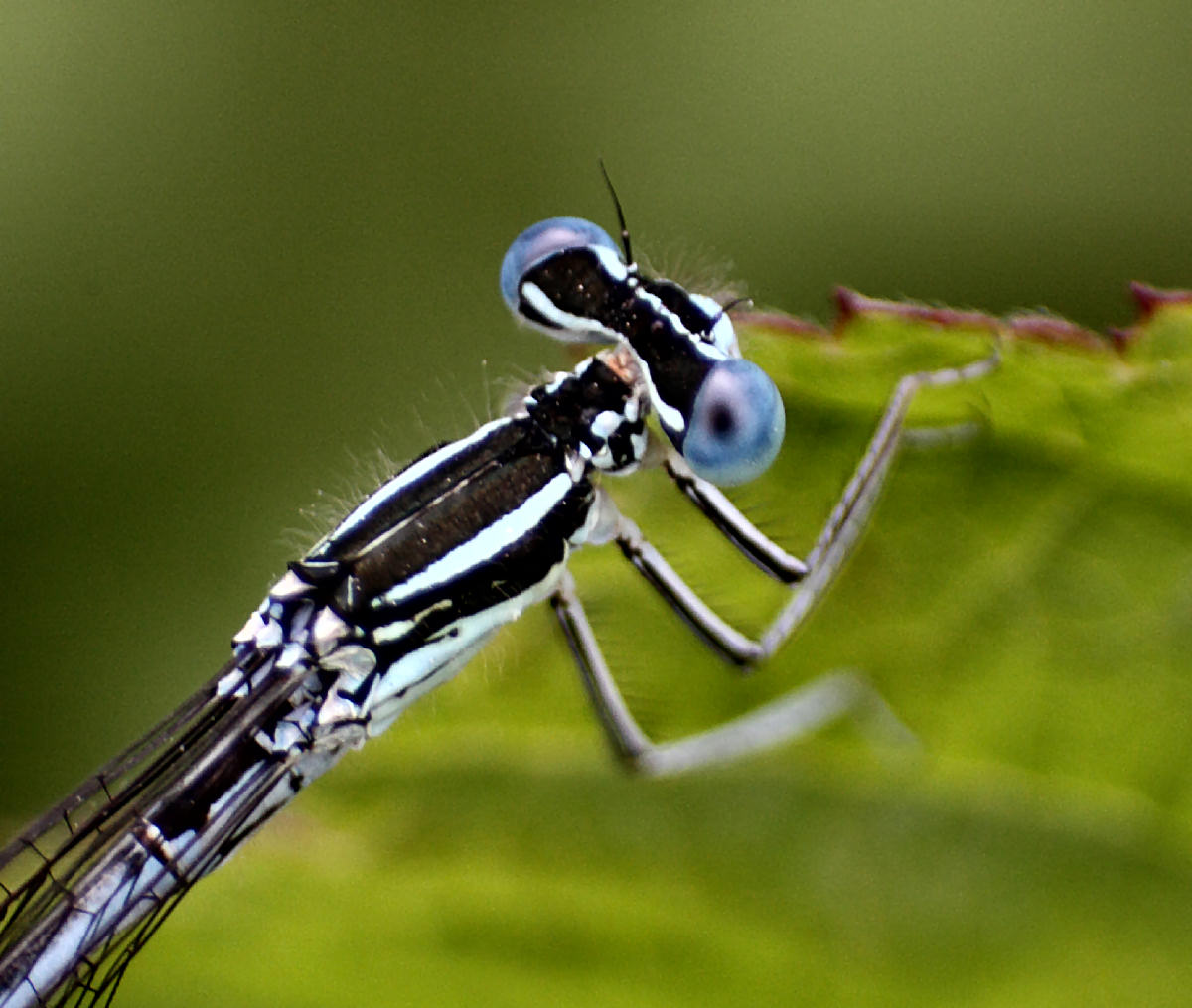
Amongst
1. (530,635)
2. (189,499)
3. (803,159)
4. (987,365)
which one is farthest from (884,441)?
(189,499)

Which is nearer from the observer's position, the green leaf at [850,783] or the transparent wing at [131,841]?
the green leaf at [850,783]

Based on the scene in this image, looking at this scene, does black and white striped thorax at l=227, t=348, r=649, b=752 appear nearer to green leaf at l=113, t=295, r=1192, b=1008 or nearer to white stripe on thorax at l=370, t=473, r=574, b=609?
white stripe on thorax at l=370, t=473, r=574, b=609

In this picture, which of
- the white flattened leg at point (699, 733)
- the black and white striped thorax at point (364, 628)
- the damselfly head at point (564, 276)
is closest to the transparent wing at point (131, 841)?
the black and white striped thorax at point (364, 628)

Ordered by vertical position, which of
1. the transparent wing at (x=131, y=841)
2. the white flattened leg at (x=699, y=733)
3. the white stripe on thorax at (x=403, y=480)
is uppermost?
the white stripe on thorax at (x=403, y=480)

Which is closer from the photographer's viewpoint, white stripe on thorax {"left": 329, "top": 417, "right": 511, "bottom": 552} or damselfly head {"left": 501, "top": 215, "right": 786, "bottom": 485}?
damselfly head {"left": 501, "top": 215, "right": 786, "bottom": 485}

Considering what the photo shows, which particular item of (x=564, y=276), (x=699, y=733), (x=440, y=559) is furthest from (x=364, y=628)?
(x=564, y=276)

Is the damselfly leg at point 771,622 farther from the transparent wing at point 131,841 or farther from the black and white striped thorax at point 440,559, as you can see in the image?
the transparent wing at point 131,841

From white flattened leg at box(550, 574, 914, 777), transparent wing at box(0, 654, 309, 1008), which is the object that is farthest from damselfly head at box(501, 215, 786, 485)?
transparent wing at box(0, 654, 309, 1008)
